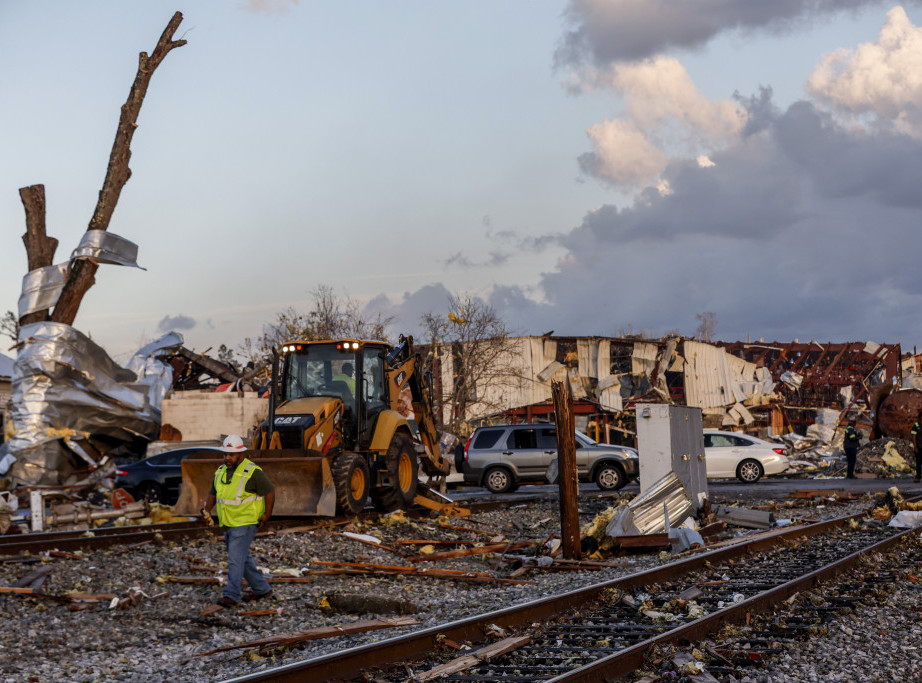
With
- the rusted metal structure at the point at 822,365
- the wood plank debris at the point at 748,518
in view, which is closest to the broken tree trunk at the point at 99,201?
the wood plank debris at the point at 748,518

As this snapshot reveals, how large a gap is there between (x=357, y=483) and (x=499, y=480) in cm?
1043

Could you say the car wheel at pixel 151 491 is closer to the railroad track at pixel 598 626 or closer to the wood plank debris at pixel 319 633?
the railroad track at pixel 598 626

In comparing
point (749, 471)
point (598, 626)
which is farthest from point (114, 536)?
point (749, 471)

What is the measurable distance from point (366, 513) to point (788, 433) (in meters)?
35.8

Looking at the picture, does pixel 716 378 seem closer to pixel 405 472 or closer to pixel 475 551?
pixel 405 472

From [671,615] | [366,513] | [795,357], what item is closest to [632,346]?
[795,357]

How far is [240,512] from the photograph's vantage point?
30.6 feet

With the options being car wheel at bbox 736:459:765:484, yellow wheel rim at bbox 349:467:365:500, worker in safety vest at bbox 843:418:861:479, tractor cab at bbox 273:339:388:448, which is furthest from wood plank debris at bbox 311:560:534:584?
worker in safety vest at bbox 843:418:861:479

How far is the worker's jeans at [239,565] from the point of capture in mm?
9156

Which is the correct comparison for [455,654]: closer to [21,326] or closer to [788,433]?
[21,326]

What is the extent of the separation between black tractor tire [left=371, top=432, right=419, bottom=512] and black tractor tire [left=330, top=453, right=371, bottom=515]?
2.59 feet

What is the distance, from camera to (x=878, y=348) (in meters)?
47.8

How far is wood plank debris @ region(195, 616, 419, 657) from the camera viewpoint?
721cm

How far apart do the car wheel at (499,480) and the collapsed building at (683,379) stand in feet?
59.2
